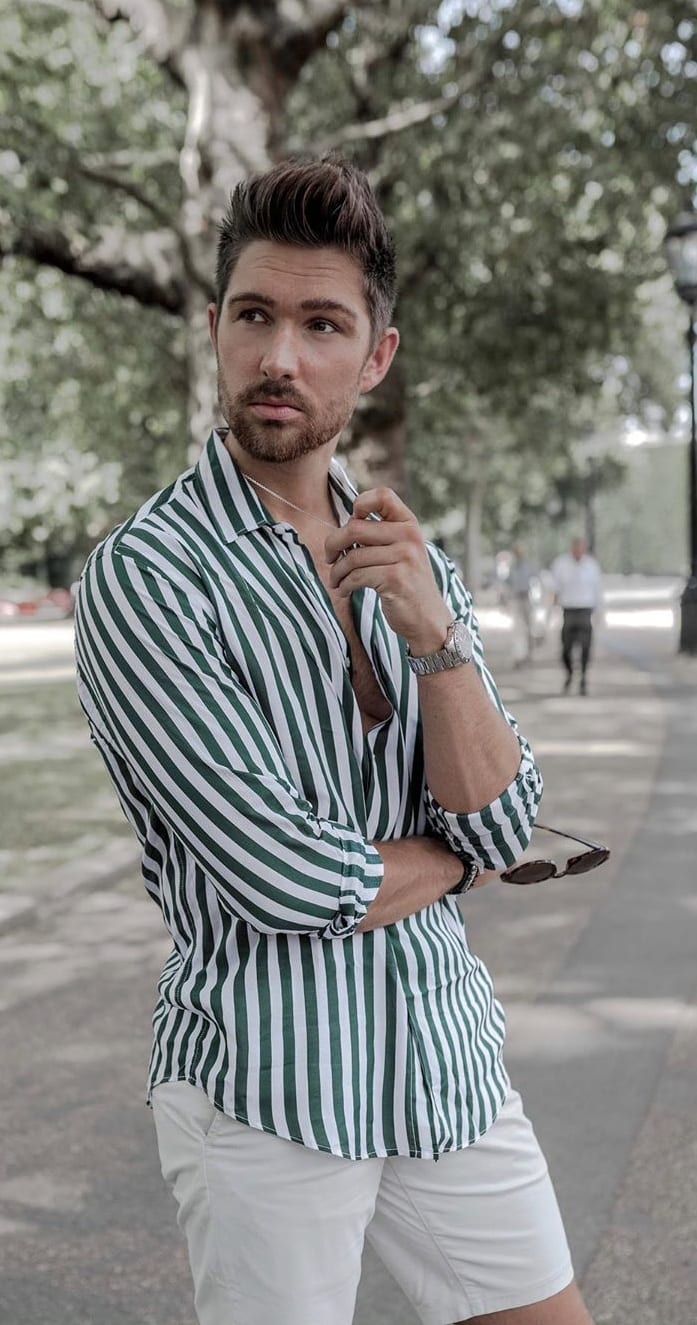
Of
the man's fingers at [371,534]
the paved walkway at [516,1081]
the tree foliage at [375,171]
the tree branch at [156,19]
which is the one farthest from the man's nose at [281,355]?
the tree branch at [156,19]

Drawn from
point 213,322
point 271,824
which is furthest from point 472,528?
point 271,824

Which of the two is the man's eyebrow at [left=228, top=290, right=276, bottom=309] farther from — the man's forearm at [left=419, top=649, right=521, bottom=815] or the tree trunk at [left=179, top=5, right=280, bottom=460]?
the tree trunk at [left=179, top=5, right=280, bottom=460]

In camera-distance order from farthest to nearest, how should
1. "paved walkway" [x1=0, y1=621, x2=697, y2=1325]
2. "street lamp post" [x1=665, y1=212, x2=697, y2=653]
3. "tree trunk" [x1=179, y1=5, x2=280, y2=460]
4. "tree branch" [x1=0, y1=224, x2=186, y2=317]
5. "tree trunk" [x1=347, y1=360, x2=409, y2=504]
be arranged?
1. "street lamp post" [x1=665, y1=212, x2=697, y2=653]
2. "tree trunk" [x1=347, y1=360, x2=409, y2=504]
3. "tree branch" [x1=0, y1=224, x2=186, y2=317]
4. "tree trunk" [x1=179, y1=5, x2=280, y2=460]
5. "paved walkway" [x1=0, y1=621, x2=697, y2=1325]

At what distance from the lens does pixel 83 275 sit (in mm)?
13258

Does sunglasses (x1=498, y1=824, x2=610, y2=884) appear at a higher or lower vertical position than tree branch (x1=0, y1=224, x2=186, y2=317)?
lower

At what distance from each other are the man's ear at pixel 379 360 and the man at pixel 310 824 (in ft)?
0.16

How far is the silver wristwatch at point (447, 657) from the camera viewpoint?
1.82 m

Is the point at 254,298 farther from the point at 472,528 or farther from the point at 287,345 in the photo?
the point at 472,528

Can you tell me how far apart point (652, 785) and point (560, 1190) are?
22.4 feet

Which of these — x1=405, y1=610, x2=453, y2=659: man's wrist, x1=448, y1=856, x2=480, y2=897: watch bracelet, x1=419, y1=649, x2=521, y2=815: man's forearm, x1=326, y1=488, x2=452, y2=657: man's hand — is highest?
x1=326, y1=488, x2=452, y2=657: man's hand

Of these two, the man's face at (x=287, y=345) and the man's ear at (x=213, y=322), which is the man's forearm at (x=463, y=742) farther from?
the man's ear at (x=213, y=322)

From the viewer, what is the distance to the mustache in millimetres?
1866

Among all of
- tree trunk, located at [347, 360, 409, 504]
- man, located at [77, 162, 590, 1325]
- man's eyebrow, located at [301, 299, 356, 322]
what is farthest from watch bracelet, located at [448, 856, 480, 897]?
tree trunk, located at [347, 360, 409, 504]

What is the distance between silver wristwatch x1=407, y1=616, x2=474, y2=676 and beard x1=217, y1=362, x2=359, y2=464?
301 millimetres
